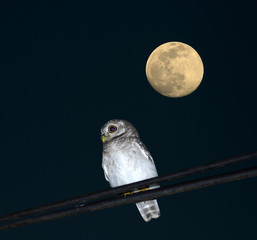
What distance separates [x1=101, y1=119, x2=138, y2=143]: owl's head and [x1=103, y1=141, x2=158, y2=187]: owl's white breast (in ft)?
0.67

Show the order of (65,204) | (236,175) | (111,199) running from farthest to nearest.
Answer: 1. (65,204)
2. (111,199)
3. (236,175)

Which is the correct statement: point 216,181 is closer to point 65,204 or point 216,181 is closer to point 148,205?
point 65,204

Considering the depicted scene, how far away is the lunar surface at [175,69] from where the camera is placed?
10.5 meters

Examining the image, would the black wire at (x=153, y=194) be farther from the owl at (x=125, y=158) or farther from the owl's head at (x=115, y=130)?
the owl's head at (x=115, y=130)

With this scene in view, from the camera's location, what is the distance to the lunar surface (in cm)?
1052

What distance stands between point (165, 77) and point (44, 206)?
8631 mm

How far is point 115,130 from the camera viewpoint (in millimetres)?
5688

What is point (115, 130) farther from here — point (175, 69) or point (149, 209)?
point (175, 69)

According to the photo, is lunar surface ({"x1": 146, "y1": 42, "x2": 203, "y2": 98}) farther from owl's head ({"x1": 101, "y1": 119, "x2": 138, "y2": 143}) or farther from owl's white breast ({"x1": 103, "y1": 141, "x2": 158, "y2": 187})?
owl's white breast ({"x1": 103, "y1": 141, "x2": 158, "y2": 187})

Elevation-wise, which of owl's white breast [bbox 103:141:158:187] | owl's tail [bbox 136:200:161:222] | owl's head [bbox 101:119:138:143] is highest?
owl's head [bbox 101:119:138:143]

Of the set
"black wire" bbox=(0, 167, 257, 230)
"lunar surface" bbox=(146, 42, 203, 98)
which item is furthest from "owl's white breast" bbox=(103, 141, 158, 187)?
"lunar surface" bbox=(146, 42, 203, 98)


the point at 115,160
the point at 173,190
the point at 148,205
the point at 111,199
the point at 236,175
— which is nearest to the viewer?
the point at 236,175

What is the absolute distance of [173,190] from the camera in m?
1.85

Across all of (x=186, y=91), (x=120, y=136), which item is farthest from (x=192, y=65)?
(x=120, y=136)
